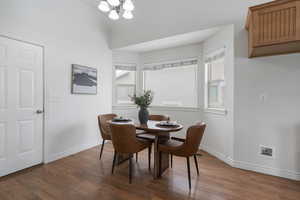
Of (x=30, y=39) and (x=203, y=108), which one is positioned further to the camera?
(x=203, y=108)

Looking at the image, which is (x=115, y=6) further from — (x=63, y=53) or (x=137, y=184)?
(x=137, y=184)

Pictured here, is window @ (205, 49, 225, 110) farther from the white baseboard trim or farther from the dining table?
the dining table

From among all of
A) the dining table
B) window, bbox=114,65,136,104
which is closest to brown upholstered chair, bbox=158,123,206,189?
the dining table

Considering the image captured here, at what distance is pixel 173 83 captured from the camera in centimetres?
405

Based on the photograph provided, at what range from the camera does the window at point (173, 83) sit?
12.3ft

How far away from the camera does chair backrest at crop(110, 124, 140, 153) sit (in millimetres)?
2062

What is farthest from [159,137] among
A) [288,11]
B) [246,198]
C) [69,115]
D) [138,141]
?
[288,11]

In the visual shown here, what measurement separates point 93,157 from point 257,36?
3395mm

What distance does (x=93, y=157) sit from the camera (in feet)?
9.79

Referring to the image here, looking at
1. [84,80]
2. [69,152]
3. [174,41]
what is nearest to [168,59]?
[174,41]

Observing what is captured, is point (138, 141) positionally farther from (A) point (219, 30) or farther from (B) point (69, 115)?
(A) point (219, 30)

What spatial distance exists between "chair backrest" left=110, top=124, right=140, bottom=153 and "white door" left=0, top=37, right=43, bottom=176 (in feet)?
4.95

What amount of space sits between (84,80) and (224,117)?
119 inches

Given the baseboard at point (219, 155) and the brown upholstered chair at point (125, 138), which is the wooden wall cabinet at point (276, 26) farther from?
the brown upholstered chair at point (125, 138)
